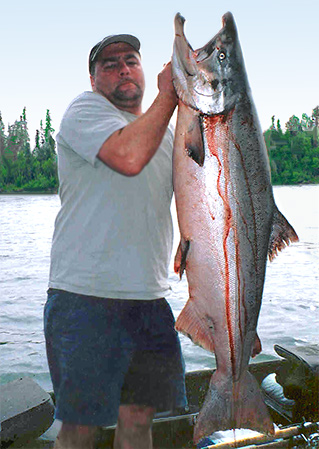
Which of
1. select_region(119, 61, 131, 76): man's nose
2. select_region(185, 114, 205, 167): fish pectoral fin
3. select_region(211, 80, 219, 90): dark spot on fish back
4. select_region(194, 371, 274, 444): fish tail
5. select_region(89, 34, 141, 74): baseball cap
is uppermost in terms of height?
select_region(89, 34, 141, 74): baseball cap

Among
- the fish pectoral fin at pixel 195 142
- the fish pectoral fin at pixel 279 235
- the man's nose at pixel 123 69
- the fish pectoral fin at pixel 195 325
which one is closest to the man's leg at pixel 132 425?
the fish pectoral fin at pixel 195 325

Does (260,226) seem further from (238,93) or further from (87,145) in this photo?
(87,145)

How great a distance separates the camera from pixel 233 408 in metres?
2.50

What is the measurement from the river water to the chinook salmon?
8.29 feet

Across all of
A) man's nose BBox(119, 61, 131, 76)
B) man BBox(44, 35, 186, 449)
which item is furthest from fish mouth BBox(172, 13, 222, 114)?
man's nose BBox(119, 61, 131, 76)

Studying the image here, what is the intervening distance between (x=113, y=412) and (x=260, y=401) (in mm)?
879

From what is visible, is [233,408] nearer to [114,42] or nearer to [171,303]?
[114,42]

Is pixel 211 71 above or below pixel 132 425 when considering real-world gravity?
above

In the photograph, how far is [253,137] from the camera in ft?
7.79

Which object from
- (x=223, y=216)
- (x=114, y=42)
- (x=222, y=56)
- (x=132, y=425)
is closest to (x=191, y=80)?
(x=222, y=56)

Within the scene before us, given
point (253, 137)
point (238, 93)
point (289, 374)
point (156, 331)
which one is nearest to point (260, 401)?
point (156, 331)

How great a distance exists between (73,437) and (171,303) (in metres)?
11.9

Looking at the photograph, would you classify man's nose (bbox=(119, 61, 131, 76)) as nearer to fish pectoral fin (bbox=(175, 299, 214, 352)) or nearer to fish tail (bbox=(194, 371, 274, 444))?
fish pectoral fin (bbox=(175, 299, 214, 352))

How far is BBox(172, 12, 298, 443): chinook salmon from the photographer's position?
2.30 m
